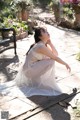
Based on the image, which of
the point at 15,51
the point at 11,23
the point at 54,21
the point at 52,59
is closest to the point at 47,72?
the point at 52,59

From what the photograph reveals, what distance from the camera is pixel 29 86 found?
193 inches

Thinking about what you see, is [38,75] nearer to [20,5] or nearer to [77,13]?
[20,5]

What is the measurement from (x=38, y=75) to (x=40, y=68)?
13cm

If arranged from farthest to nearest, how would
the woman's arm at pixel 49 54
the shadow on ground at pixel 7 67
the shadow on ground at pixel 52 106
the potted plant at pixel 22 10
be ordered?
the potted plant at pixel 22 10 < the shadow on ground at pixel 7 67 < the woman's arm at pixel 49 54 < the shadow on ground at pixel 52 106

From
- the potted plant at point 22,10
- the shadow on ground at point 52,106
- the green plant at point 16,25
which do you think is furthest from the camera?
the potted plant at point 22,10

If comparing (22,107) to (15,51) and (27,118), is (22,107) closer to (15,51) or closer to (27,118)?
(27,118)

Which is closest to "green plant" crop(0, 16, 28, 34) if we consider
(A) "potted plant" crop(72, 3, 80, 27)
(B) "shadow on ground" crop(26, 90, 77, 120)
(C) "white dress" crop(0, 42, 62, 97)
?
(A) "potted plant" crop(72, 3, 80, 27)

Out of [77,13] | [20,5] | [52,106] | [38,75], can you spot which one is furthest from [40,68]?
[77,13]

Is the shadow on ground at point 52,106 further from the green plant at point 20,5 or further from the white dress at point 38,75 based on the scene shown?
the green plant at point 20,5

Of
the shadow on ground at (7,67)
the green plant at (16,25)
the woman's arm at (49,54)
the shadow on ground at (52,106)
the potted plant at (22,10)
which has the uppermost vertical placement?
the woman's arm at (49,54)

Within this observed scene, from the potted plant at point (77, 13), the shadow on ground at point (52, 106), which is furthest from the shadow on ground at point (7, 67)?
the potted plant at point (77, 13)

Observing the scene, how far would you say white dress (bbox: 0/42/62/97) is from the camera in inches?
186

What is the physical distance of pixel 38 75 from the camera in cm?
481

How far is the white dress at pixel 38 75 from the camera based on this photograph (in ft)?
15.5
